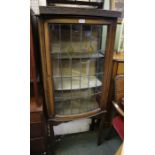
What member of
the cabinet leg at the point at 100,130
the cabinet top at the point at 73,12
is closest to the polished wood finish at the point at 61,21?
the cabinet top at the point at 73,12

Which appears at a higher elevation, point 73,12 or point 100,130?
point 73,12

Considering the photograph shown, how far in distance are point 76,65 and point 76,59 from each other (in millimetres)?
58

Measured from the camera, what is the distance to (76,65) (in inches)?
48.1

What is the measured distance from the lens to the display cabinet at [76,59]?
96cm

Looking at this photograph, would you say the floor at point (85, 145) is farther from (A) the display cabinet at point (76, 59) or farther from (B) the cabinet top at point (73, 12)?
(B) the cabinet top at point (73, 12)

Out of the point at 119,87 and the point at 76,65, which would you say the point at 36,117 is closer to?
the point at 76,65

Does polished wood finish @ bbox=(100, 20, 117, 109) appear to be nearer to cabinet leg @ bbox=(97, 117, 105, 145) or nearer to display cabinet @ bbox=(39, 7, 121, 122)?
display cabinet @ bbox=(39, 7, 121, 122)

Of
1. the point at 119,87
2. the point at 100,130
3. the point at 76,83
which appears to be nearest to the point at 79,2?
the point at 76,83

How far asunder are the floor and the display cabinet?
0.51 meters

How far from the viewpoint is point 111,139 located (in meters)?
1.74
